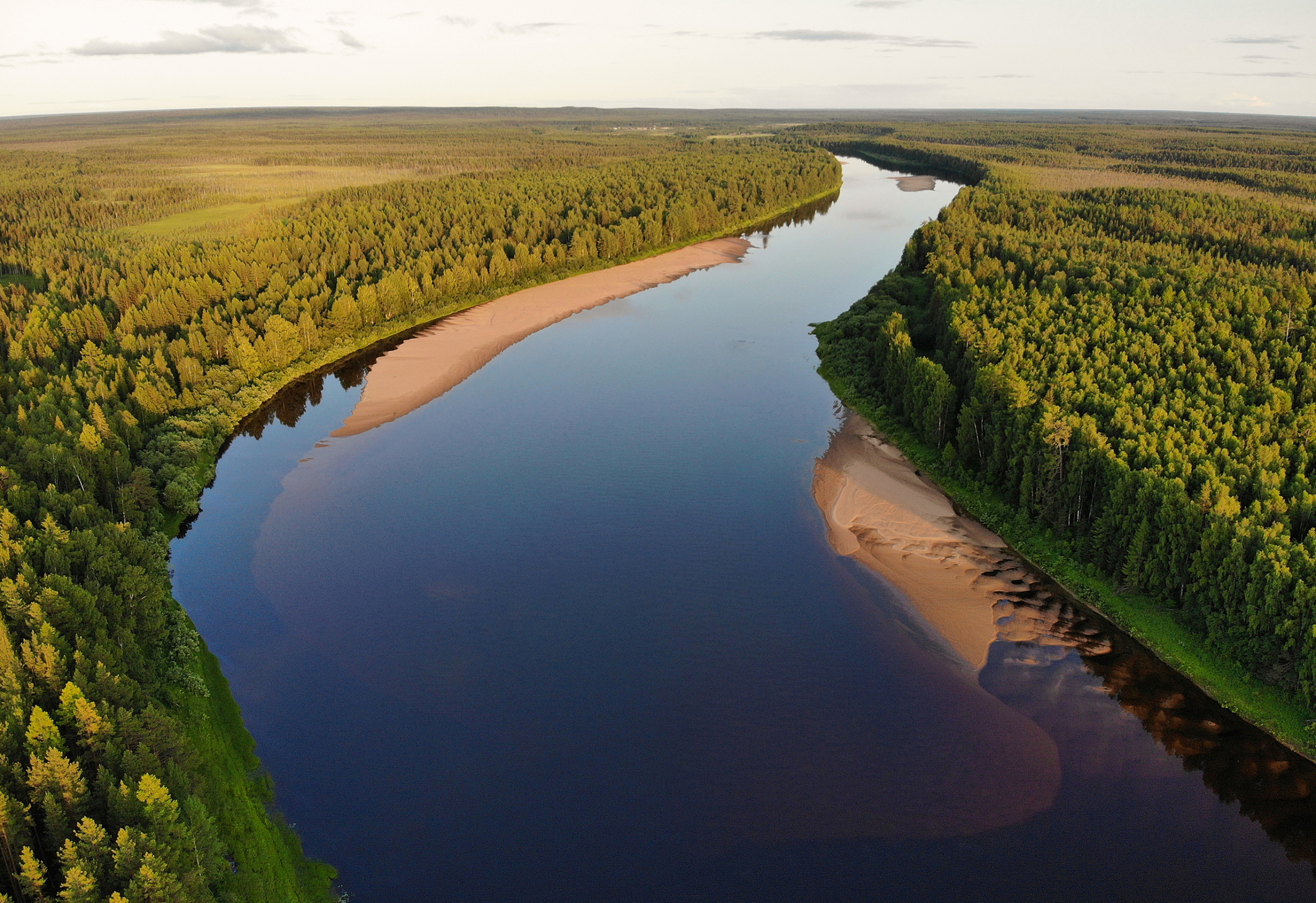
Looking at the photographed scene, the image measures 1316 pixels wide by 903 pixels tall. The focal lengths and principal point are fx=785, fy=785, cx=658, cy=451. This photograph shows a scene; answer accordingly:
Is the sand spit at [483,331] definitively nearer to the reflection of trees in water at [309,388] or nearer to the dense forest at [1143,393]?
the reflection of trees in water at [309,388]

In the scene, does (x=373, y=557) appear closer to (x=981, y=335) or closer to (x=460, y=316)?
(x=981, y=335)

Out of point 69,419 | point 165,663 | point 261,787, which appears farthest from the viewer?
point 69,419

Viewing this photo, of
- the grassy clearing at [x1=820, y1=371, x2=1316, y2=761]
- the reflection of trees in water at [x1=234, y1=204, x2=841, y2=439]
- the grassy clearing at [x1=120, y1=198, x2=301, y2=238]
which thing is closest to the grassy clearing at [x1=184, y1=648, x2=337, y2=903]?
the reflection of trees in water at [x1=234, y1=204, x2=841, y2=439]

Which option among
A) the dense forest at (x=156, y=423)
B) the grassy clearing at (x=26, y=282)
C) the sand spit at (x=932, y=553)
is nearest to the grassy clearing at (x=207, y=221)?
the dense forest at (x=156, y=423)

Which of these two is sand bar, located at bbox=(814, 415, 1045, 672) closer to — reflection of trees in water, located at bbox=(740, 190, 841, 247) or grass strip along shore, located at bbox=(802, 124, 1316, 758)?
grass strip along shore, located at bbox=(802, 124, 1316, 758)

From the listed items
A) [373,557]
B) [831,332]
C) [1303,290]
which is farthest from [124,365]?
[1303,290]
